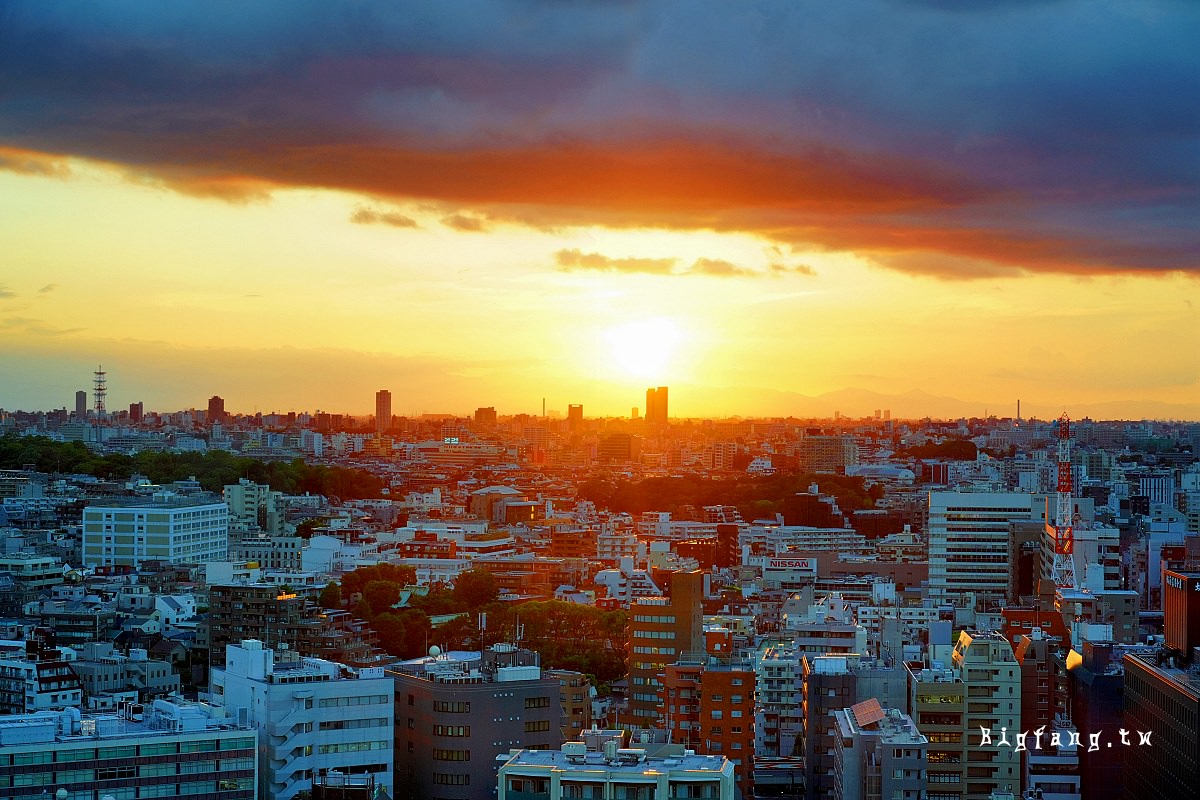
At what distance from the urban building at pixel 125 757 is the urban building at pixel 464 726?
5.68 feet

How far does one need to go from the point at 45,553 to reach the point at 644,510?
22.8m

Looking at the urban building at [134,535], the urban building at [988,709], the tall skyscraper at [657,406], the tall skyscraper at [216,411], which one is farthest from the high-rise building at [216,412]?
the urban building at [988,709]

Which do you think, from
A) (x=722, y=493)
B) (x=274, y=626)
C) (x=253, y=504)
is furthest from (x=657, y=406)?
(x=274, y=626)

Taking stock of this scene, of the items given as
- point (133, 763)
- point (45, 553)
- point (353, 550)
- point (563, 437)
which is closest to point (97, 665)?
point (133, 763)

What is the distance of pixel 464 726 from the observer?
1423 cm

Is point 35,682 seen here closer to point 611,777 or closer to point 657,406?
point 611,777

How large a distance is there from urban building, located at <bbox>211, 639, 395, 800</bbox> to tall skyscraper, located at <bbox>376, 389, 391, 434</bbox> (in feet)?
258

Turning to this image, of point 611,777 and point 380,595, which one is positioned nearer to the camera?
point 611,777

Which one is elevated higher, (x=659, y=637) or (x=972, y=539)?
(x=972, y=539)

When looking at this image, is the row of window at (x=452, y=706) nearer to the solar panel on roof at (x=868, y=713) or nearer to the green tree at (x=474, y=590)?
the solar panel on roof at (x=868, y=713)

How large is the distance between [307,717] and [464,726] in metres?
1.28

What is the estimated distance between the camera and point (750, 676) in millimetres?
15906

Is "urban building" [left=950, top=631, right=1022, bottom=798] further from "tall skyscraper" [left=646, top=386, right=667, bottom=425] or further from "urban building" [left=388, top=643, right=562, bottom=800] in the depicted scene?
"tall skyscraper" [left=646, top=386, right=667, bottom=425]

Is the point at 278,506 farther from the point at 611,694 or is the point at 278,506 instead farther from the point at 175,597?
the point at 611,694
